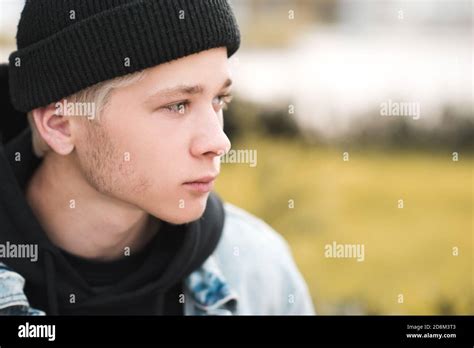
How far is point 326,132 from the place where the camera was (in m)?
3.38

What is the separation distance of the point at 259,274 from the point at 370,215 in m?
1.32

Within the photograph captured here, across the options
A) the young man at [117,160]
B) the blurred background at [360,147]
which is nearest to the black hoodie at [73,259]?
the young man at [117,160]

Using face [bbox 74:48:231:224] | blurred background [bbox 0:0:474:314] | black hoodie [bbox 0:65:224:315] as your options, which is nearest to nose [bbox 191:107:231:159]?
face [bbox 74:48:231:224]

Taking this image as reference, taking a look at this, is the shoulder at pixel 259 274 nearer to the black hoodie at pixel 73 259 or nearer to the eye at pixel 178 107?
the black hoodie at pixel 73 259

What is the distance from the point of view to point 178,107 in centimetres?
188

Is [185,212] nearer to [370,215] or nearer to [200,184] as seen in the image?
[200,184]

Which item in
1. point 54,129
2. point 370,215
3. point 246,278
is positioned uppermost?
point 54,129

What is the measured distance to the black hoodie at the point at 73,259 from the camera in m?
1.93

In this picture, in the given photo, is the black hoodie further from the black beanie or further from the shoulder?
the black beanie

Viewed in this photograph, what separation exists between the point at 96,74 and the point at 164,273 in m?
0.59

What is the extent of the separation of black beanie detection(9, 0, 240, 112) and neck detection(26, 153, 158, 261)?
24cm

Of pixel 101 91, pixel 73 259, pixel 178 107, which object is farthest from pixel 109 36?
pixel 73 259

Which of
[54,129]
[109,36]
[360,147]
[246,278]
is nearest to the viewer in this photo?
[109,36]

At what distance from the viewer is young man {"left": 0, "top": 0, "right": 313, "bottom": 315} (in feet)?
6.01
